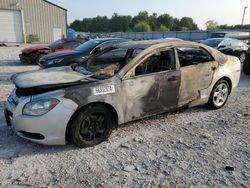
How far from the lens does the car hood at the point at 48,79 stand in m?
3.61

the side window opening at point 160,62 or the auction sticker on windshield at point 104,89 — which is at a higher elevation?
the side window opening at point 160,62

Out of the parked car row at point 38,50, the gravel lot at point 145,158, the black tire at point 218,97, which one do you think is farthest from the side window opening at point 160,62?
the parked car row at point 38,50

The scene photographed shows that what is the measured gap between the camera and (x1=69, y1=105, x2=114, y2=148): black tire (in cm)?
359

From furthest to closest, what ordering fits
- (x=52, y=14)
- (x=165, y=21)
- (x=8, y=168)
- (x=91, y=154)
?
1. (x=165, y=21)
2. (x=52, y=14)
3. (x=91, y=154)
4. (x=8, y=168)

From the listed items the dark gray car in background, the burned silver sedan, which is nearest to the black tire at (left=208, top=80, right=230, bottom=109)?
the burned silver sedan

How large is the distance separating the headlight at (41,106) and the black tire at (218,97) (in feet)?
11.0

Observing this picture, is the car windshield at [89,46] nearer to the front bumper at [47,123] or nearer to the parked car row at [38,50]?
the parked car row at [38,50]

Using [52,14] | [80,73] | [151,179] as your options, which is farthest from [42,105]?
[52,14]

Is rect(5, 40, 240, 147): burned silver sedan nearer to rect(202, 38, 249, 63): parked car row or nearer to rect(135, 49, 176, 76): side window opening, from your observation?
rect(135, 49, 176, 76): side window opening

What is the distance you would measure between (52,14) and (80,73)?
2701 centimetres

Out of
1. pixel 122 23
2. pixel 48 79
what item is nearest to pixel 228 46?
pixel 48 79

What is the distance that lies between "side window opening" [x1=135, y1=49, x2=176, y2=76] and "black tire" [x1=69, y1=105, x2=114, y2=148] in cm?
111

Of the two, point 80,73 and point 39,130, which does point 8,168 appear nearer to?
point 39,130

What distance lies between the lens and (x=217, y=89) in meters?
5.32
